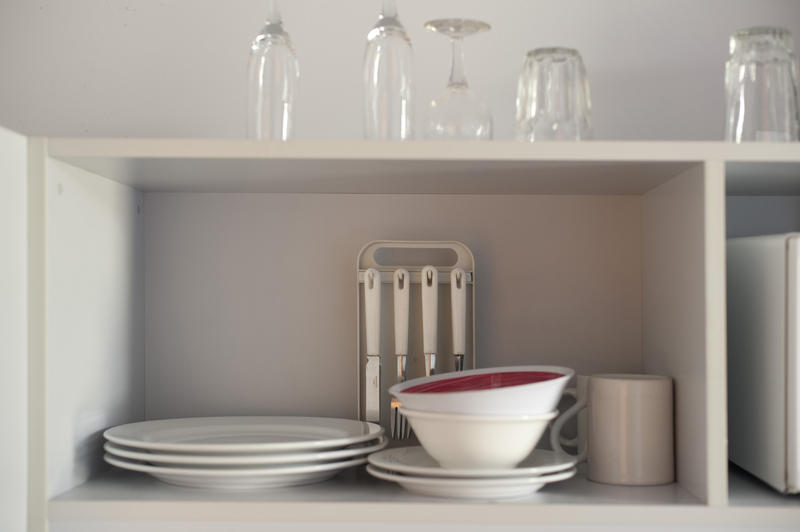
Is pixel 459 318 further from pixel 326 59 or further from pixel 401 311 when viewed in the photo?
pixel 326 59

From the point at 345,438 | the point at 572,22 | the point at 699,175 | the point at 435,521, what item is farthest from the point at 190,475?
the point at 572,22

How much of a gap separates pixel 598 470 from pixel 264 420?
0.45 meters

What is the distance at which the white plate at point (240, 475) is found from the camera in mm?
1000

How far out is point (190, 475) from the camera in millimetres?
1010

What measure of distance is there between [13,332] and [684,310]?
2.51 ft

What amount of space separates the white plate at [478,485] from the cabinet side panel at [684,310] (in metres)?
0.15

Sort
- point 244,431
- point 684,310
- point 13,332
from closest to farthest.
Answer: point 13,332
point 684,310
point 244,431

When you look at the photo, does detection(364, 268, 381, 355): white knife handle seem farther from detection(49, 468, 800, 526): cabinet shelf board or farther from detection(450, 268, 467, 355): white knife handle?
detection(49, 468, 800, 526): cabinet shelf board

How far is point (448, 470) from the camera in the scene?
0.98 meters

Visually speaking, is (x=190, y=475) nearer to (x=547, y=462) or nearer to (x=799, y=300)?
(x=547, y=462)

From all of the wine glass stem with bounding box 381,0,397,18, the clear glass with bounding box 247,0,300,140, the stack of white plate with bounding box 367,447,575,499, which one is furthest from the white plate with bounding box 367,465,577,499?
the wine glass stem with bounding box 381,0,397,18

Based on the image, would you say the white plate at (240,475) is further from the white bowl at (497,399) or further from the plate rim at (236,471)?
the white bowl at (497,399)

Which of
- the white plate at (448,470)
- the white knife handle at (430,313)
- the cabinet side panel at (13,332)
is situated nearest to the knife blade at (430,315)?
the white knife handle at (430,313)

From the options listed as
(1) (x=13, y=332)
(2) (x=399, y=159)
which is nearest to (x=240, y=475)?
(1) (x=13, y=332)
